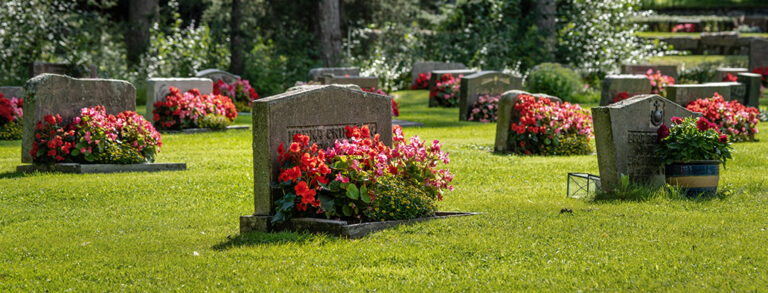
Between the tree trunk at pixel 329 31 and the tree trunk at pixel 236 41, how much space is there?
266cm

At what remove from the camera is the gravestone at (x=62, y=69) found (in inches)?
815

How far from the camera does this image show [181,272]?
607 cm

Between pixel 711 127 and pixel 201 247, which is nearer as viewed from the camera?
pixel 201 247

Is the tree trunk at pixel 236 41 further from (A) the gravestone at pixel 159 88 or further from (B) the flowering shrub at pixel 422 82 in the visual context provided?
(A) the gravestone at pixel 159 88

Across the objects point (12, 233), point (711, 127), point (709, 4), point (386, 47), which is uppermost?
point (709, 4)

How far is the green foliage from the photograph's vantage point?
23.9 metres

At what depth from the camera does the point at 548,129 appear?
13.8 meters

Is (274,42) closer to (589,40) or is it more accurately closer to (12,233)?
(589,40)

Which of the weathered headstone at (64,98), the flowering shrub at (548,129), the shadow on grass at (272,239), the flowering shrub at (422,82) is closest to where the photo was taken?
the shadow on grass at (272,239)

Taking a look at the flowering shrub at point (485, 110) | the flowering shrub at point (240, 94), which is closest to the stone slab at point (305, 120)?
the flowering shrub at point (485, 110)

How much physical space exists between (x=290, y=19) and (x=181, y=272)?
30.6m

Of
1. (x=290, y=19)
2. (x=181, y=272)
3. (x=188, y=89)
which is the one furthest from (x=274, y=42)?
(x=181, y=272)

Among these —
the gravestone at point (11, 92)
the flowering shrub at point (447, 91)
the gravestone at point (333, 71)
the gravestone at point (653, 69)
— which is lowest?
the gravestone at point (11, 92)

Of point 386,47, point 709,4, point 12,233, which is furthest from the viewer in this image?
point 709,4
